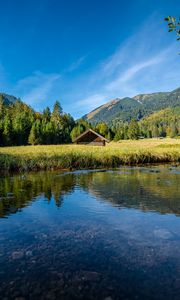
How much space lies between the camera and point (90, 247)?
696cm

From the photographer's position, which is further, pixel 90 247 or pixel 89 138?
pixel 89 138

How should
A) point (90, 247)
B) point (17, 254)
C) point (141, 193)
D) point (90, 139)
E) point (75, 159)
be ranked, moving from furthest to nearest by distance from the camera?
point (90, 139), point (75, 159), point (141, 193), point (90, 247), point (17, 254)

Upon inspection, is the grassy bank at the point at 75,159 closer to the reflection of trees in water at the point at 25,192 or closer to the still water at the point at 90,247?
the reflection of trees in water at the point at 25,192

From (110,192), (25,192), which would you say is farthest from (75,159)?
(110,192)

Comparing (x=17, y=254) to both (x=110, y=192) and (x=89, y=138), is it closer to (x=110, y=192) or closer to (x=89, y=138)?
(x=110, y=192)

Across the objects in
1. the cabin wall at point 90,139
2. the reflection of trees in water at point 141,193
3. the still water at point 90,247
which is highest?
the cabin wall at point 90,139

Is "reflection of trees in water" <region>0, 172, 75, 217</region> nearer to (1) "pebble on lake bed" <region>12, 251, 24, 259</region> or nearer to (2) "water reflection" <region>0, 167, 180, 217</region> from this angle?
(2) "water reflection" <region>0, 167, 180, 217</region>

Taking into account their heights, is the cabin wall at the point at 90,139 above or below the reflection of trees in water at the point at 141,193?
above

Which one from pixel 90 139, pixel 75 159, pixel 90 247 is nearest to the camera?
pixel 90 247

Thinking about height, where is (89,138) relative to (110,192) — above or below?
above

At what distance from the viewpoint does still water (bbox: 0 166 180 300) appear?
5039 millimetres

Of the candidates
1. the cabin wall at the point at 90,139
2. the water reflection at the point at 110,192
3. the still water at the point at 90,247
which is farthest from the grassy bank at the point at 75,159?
the cabin wall at the point at 90,139

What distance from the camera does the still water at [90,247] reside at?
5.04 meters

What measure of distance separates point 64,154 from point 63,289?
71.8 ft
